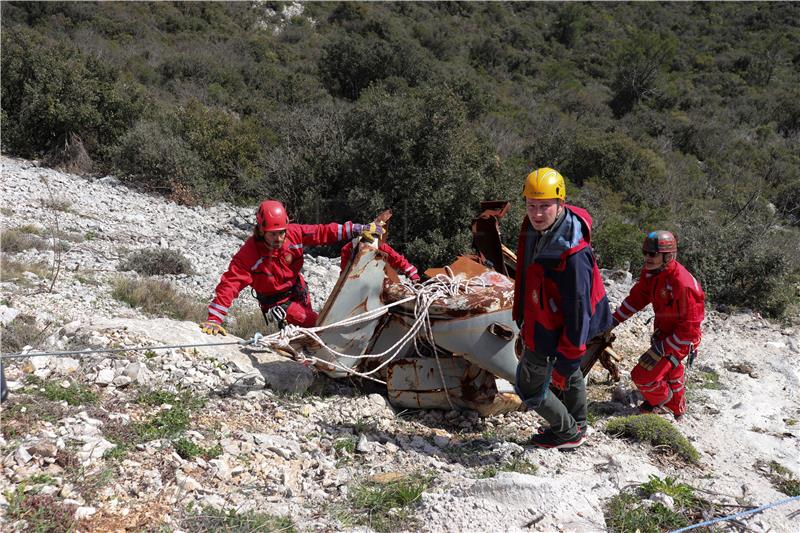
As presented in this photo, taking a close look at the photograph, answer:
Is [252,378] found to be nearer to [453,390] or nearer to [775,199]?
[453,390]

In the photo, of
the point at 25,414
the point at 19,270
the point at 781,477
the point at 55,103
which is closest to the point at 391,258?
the point at 25,414

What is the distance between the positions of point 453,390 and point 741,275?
223 inches

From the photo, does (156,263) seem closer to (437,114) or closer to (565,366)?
(437,114)

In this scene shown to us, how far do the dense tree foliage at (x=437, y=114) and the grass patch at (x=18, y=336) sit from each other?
17.1ft

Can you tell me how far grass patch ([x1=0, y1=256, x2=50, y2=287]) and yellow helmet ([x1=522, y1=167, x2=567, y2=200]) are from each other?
465 cm

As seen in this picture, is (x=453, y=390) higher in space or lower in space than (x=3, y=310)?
higher

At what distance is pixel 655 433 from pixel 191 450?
282 centimetres

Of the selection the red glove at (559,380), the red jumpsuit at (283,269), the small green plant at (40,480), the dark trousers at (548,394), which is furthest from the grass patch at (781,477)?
the small green plant at (40,480)

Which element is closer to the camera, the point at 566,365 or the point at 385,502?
the point at 385,502

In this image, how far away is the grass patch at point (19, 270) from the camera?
17.0ft

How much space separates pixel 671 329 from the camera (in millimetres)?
4117

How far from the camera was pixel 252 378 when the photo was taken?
12.5 ft

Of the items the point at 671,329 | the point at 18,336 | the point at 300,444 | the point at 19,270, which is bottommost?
the point at 19,270

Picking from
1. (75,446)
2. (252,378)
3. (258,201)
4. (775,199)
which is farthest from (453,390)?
(775,199)
